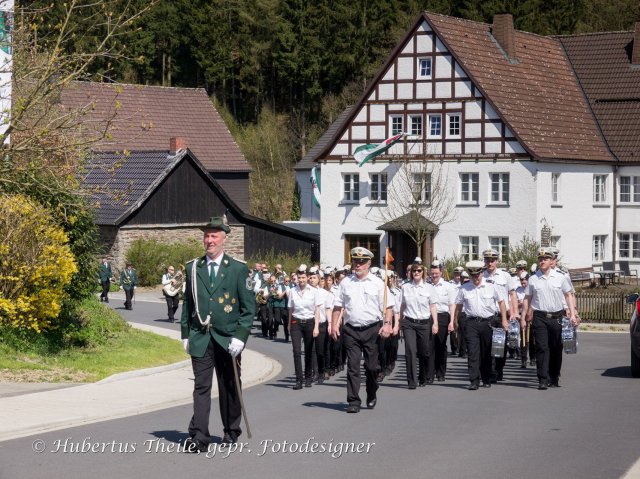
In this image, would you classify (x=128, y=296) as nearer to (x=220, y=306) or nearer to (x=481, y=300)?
(x=481, y=300)

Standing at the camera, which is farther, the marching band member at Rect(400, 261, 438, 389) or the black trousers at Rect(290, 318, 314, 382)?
the black trousers at Rect(290, 318, 314, 382)

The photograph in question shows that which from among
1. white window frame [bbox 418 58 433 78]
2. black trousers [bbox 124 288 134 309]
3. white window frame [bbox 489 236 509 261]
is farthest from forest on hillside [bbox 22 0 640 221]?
black trousers [bbox 124 288 134 309]

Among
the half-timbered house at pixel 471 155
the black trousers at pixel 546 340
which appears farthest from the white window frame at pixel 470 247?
the black trousers at pixel 546 340

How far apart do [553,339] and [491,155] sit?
3259 cm

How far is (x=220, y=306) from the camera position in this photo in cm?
1228

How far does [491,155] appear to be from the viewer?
50312mm

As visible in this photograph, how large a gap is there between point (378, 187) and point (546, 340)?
115 feet

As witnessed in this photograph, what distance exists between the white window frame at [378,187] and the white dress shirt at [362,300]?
123 feet

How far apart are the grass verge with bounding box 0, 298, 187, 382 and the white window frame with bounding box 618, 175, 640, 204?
1256 inches

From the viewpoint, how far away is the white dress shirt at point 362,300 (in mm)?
15492

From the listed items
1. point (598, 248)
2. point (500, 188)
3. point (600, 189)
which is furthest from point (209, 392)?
point (598, 248)

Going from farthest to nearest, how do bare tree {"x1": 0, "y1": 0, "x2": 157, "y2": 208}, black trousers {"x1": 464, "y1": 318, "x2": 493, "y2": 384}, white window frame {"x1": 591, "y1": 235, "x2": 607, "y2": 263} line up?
white window frame {"x1": 591, "y1": 235, "x2": 607, "y2": 263}, black trousers {"x1": 464, "y1": 318, "x2": 493, "y2": 384}, bare tree {"x1": 0, "y1": 0, "x2": 157, "y2": 208}

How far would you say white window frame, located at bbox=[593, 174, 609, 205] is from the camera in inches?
2096

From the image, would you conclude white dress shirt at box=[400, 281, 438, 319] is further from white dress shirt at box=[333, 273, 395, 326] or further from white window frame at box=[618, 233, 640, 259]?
white window frame at box=[618, 233, 640, 259]
